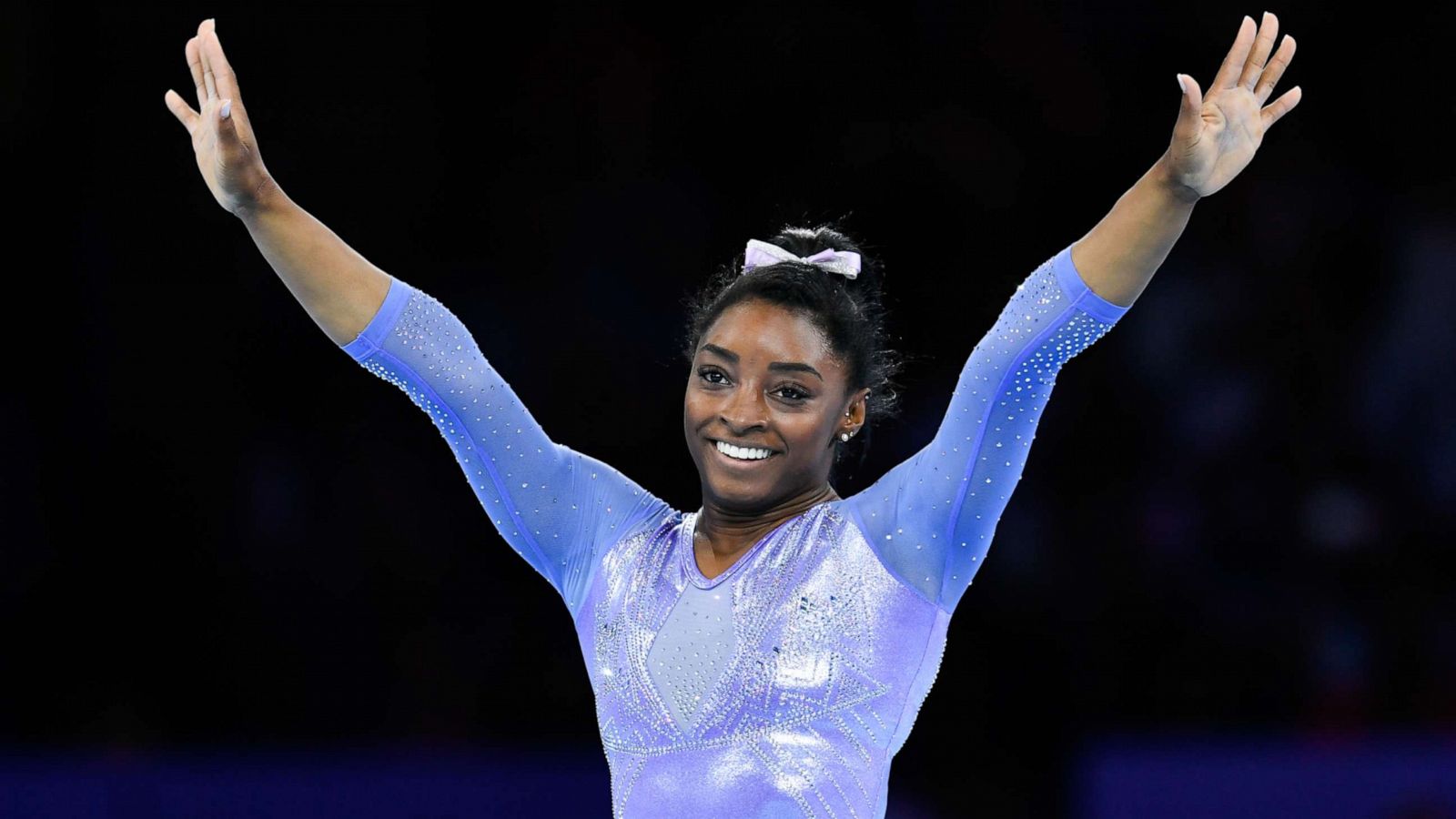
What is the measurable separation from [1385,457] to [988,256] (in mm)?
1244

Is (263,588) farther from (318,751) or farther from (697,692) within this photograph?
(697,692)

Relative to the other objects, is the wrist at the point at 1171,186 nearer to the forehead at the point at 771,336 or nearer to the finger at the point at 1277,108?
the finger at the point at 1277,108

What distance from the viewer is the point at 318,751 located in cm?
396

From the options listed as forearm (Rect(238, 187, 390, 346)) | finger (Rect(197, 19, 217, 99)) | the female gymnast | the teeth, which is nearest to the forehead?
the female gymnast

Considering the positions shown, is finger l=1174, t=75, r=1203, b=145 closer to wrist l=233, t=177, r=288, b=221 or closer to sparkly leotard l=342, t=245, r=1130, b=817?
sparkly leotard l=342, t=245, r=1130, b=817

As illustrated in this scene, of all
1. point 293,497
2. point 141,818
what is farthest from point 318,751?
point 293,497

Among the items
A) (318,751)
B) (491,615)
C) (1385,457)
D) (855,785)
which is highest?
(1385,457)

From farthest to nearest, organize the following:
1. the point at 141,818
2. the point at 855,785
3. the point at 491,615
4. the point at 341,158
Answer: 1. the point at 341,158
2. the point at 491,615
3. the point at 141,818
4. the point at 855,785

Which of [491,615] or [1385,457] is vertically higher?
[1385,457]

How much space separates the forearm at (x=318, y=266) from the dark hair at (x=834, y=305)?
0.44 m

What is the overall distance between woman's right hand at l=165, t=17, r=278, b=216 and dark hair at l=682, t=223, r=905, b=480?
0.61 metres

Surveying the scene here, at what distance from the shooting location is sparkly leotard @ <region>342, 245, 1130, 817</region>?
6.24ft

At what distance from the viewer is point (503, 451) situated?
2.18 metres

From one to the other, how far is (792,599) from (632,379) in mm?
2608
